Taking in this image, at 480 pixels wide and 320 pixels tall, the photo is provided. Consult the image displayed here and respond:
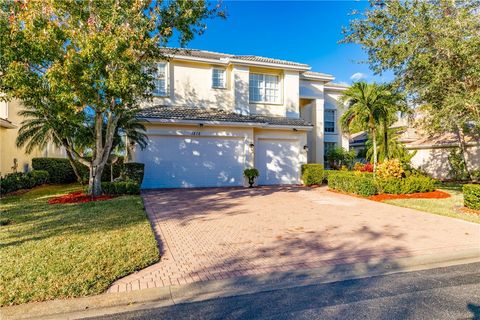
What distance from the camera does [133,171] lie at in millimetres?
14234

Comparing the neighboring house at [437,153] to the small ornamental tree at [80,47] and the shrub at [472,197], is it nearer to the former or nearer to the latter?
the shrub at [472,197]

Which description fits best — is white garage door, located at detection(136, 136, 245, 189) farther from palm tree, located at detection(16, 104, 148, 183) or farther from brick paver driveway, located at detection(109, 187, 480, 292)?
brick paver driveway, located at detection(109, 187, 480, 292)

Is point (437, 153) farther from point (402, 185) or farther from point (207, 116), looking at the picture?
point (207, 116)

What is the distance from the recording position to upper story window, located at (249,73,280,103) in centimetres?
1897

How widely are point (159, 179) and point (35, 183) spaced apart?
6377 millimetres

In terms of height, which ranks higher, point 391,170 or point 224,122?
point 224,122

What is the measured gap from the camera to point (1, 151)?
15.5m

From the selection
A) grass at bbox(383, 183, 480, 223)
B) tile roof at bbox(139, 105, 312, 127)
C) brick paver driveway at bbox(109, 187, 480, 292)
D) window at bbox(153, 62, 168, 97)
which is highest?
window at bbox(153, 62, 168, 97)

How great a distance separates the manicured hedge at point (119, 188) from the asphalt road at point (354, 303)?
940 centimetres

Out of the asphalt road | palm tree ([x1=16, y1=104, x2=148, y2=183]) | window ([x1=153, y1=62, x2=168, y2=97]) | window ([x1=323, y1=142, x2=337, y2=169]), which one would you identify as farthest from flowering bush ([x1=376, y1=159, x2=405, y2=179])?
window ([x1=153, y1=62, x2=168, y2=97])

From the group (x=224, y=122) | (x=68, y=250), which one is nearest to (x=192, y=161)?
(x=224, y=122)

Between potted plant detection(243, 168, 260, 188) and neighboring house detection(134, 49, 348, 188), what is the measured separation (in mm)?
538

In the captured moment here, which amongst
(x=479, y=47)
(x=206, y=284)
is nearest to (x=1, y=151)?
(x=206, y=284)

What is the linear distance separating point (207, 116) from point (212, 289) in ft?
42.8
